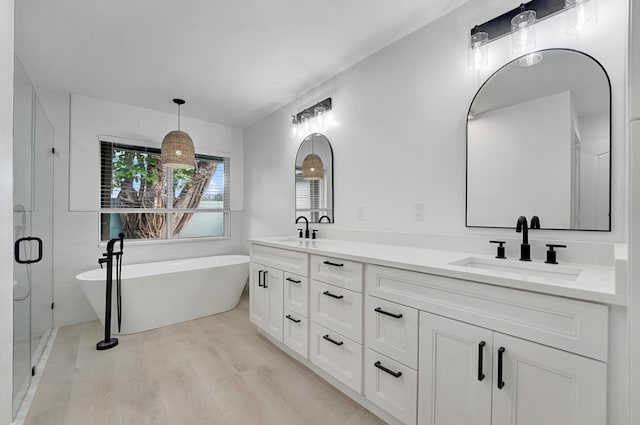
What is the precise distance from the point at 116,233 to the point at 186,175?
3.78ft

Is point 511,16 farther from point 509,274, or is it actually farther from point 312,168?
point 312,168

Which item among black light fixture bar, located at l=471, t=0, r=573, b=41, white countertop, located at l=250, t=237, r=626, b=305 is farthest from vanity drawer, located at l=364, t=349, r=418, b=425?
black light fixture bar, located at l=471, t=0, r=573, b=41

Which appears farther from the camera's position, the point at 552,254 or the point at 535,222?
the point at 535,222

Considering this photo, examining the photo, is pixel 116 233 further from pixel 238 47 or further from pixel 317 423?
pixel 317 423

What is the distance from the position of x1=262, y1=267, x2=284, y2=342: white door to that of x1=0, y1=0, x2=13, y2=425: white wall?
5.02ft

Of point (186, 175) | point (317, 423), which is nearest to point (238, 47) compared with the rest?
point (186, 175)

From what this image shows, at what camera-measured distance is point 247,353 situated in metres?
2.41

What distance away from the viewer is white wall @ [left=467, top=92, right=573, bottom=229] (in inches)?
56.9

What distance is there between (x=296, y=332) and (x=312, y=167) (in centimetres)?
162

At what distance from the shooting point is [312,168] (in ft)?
9.84

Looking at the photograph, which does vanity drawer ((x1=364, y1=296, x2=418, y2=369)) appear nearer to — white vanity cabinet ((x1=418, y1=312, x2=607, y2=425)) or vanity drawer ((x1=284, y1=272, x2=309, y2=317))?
white vanity cabinet ((x1=418, y1=312, x2=607, y2=425))

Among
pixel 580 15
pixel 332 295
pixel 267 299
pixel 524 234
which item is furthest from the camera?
pixel 267 299

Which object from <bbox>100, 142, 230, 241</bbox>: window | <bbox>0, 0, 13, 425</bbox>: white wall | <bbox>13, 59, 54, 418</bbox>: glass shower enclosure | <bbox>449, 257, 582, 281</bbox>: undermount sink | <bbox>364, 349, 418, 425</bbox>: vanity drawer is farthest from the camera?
<bbox>100, 142, 230, 241</bbox>: window

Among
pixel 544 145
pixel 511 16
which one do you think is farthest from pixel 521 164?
pixel 511 16
